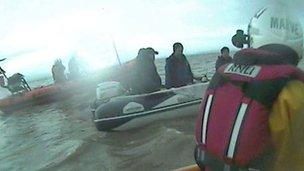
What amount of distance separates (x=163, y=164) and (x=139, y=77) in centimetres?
342

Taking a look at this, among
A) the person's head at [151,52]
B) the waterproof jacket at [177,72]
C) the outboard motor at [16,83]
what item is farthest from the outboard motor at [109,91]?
the outboard motor at [16,83]

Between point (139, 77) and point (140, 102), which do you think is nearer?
point (140, 102)

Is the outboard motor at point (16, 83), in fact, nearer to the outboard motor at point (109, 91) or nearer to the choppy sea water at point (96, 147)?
the choppy sea water at point (96, 147)

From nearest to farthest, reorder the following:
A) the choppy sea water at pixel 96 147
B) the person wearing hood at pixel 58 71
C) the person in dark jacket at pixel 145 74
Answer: the choppy sea water at pixel 96 147 < the person in dark jacket at pixel 145 74 < the person wearing hood at pixel 58 71

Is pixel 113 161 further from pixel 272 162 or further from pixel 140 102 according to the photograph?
pixel 272 162

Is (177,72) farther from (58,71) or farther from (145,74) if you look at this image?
(58,71)

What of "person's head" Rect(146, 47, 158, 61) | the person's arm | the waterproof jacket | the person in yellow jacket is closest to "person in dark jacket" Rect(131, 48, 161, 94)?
"person's head" Rect(146, 47, 158, 61)

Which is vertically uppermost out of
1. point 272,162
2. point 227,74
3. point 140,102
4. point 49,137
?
point 227,74

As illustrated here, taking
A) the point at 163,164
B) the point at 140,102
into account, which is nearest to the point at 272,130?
the point at 163,164

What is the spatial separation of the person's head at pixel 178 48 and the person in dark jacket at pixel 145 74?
40 cm

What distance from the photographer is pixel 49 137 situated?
975 cm

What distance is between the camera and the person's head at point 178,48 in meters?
9.01

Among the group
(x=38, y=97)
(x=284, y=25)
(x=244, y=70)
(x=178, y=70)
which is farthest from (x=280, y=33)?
(x=38, y=97)

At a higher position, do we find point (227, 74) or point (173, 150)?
point (227, 74)
